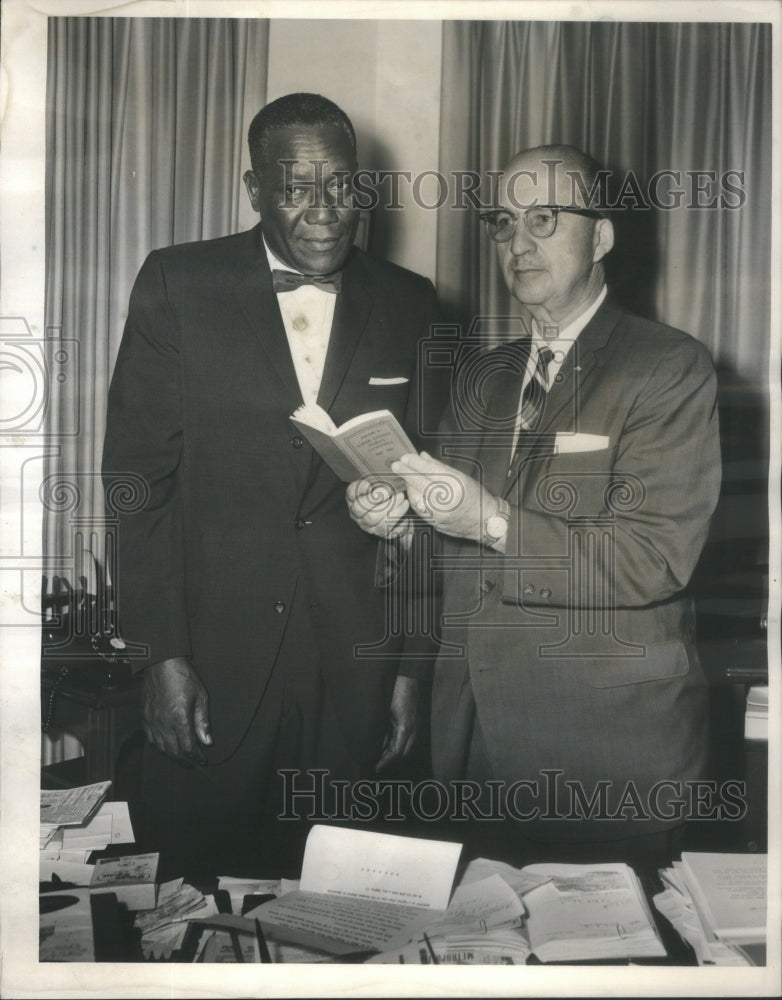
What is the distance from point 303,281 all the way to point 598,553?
91 centimetres

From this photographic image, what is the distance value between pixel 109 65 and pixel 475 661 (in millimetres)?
1593

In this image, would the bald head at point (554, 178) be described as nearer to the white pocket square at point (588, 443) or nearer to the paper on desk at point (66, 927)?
the white pocket square at point (588, 443)

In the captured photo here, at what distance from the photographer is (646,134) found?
2.37 metres

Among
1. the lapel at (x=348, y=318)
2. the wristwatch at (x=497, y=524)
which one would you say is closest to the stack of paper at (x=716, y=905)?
the wristwatch at (x=497, y=524)

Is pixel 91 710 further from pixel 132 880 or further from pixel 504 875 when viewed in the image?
pixel 504 875

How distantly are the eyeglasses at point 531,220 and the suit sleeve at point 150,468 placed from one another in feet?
2.47

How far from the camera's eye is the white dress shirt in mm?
2342

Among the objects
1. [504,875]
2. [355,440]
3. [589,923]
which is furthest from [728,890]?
[355,440]

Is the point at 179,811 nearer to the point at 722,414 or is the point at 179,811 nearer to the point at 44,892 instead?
the point at 44,892

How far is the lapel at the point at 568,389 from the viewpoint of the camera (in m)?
2.34

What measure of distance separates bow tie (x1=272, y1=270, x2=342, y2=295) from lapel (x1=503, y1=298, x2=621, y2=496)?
55 cm

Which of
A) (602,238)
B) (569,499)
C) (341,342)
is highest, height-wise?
(602,238)

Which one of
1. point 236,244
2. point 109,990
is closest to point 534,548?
point 236,244

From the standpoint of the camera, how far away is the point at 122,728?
7.73 ft
